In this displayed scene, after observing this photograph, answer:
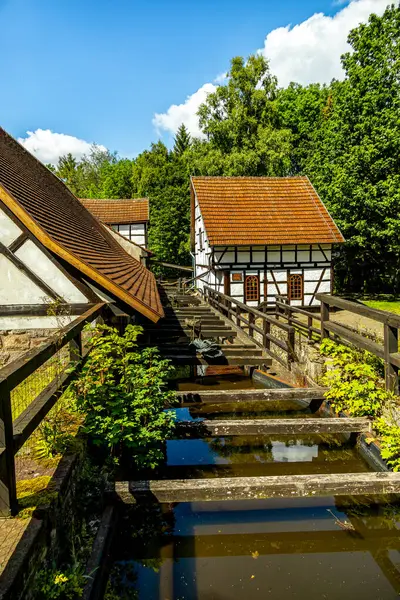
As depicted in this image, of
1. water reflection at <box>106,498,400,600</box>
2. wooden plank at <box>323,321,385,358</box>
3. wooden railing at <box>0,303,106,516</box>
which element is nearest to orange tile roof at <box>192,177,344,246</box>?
wooden plank at <box>323,321,385,358</box>

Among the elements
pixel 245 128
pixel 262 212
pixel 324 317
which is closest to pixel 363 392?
pixel 324 317

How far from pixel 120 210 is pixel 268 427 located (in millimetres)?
24442

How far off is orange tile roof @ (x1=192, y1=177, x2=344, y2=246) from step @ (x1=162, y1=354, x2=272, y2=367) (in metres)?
10.4

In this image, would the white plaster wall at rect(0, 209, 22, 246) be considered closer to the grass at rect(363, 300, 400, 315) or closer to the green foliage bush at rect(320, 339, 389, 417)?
the green foliage bush at rect(320, 339, 389, 417)

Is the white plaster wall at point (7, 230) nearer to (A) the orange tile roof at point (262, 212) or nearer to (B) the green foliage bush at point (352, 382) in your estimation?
(B) the green foliage bush at point (352, 382)

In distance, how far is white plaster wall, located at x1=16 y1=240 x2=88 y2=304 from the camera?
19.0ft

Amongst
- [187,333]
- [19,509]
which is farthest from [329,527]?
[187,333]

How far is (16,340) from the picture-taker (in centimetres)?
593

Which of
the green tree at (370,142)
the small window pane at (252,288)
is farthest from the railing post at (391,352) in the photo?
the green tree at (370,142)

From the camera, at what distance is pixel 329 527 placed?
161 inches

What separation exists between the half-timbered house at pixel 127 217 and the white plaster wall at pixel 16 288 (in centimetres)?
2070

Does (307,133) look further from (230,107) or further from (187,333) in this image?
Result: (187,333)

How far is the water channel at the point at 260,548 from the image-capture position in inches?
131

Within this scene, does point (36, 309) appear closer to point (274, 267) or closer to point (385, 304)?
point (274, 267)
